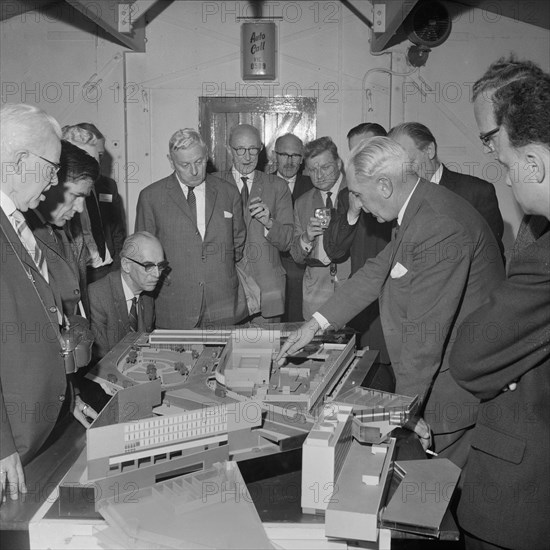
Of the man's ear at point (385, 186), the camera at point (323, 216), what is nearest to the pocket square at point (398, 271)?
the man's ear at point (385, 186)

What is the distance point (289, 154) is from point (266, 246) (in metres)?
0.72

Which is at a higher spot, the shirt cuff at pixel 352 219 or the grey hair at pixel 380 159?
the grey hair at pixel 380 159

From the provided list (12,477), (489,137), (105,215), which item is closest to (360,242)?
(105,215)

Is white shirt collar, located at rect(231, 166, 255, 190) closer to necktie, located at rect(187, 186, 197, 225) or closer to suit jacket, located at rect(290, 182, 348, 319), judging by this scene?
suit jacket, located at rect(290, 182, 348, 319)

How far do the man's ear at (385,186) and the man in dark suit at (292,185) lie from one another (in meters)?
2.04

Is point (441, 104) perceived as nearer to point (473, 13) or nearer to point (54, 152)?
point (473, 13)

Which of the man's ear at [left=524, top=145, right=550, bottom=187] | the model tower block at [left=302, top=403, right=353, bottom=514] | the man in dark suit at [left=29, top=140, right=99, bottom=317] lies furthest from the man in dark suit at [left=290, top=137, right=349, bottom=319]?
the man's ear at [left=524, top=145, right=550, bottom=187]

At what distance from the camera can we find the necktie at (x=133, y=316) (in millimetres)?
3336

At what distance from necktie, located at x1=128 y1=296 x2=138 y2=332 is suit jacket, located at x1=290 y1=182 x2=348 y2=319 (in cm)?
116

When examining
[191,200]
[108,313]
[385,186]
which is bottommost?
[108,313]

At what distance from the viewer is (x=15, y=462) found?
1.83 m

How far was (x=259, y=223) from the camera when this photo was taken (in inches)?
167

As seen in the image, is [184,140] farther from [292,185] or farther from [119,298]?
[292,185]

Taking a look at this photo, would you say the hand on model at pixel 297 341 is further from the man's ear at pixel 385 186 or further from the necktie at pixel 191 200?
the necktie at pixel 191 200
